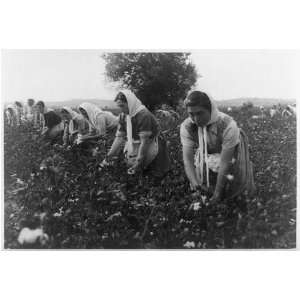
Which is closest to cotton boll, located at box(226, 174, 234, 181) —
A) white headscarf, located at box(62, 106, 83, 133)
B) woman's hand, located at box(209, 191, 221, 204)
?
woman's hand, located at box(209, 191, 221, 204)

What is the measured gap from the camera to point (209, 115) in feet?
19.0

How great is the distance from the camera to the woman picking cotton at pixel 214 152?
580 centimetres

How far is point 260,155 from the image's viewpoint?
5871 millimetres

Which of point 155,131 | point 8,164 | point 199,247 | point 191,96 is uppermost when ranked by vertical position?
point 191,96

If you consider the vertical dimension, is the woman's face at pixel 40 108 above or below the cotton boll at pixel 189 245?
above

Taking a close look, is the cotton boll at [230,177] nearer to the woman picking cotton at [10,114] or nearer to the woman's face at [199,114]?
the woman's face at [199,114]

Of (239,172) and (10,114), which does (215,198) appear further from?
Result: (10,114)

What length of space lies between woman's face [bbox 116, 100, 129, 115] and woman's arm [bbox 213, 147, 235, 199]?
1240mm

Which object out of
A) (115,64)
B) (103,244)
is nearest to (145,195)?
(103,244)

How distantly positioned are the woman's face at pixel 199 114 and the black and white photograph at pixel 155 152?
0.01 metres

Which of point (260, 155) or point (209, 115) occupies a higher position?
point (209, 115)

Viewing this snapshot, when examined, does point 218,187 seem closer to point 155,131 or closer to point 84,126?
point 155,131

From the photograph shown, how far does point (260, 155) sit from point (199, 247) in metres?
1.31

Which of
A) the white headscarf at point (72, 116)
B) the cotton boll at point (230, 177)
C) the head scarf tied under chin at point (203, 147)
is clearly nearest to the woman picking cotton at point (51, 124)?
the white headscarf at point (72, 116)
